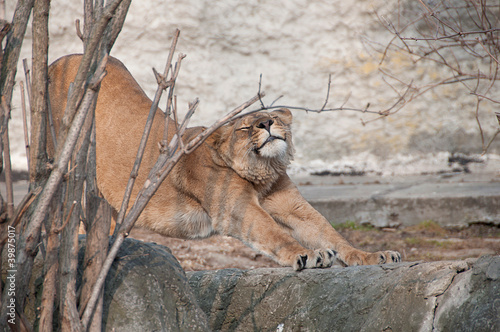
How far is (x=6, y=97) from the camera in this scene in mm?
1967

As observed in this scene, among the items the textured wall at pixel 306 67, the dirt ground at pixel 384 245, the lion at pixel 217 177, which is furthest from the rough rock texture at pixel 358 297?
the textured wall at pixel 306 67

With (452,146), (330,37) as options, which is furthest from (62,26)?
(452,146)

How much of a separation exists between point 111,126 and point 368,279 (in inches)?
97.5

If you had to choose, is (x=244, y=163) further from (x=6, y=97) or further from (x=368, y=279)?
(x=6, y=97)

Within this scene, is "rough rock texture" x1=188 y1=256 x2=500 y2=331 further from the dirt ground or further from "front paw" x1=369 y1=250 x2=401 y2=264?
the dirt ground

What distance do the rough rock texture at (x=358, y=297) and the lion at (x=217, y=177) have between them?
1.67 feet

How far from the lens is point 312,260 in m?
3.31

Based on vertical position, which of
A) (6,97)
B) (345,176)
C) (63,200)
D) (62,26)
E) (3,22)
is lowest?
(345,176)

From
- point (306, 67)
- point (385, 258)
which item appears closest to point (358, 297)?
point (385, 258)

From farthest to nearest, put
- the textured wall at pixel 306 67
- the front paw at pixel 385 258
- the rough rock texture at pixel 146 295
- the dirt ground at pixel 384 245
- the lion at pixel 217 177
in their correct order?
the textured wall at pixel 306 67 → the dirt ground at pixel 384 245 → the lion at pixel 217 177 → the front paw at pixel 385 258 → the rough rock texture at pixel 146 295

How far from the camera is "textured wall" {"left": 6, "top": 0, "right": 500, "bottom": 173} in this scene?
760 cm

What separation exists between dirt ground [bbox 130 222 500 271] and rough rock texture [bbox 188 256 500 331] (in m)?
1.44

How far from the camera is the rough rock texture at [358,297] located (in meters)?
2.06

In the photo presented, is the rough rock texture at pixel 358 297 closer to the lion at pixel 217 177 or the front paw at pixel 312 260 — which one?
the front paw at pixel 312 260
